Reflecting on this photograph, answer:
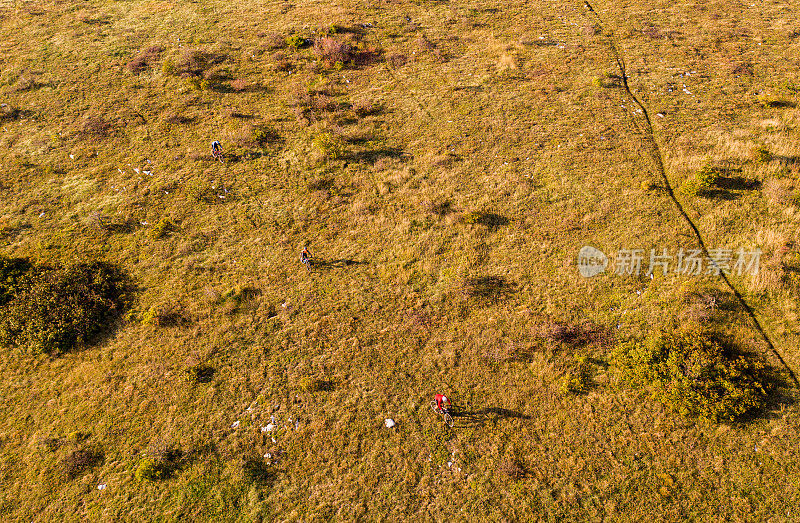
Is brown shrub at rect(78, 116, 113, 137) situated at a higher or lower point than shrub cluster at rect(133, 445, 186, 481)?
higher

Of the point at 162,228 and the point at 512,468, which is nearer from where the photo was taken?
the point at 512,468

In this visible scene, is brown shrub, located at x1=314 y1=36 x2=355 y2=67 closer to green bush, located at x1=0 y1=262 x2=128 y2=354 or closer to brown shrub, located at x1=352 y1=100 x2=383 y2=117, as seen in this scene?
brown shrub, located at x1=352 y1=100 x2=383 y2=117

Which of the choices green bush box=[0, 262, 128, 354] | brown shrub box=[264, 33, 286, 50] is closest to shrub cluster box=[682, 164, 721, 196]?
green bush box=[0, 262, 128, 354]

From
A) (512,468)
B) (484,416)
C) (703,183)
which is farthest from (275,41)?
(512,468)

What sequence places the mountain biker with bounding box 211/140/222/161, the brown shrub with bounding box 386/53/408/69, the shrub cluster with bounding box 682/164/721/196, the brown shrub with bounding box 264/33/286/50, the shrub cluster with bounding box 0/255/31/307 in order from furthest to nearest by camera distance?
the brown shrub with bounding box 264/33/286/50 → the brown shrub with bounding box 386/53/408/69 → the mountain biker with bounding box 211/140/222/161 → the shrub cluster with bounding box 682/164/721/196 → the shrub cluster with bounding box 0/255/31/307

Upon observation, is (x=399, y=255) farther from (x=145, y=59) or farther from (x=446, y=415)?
(x=145, y=59)

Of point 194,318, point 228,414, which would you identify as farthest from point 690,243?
point 194,318

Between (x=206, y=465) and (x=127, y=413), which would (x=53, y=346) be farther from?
(x=206, y=465)
